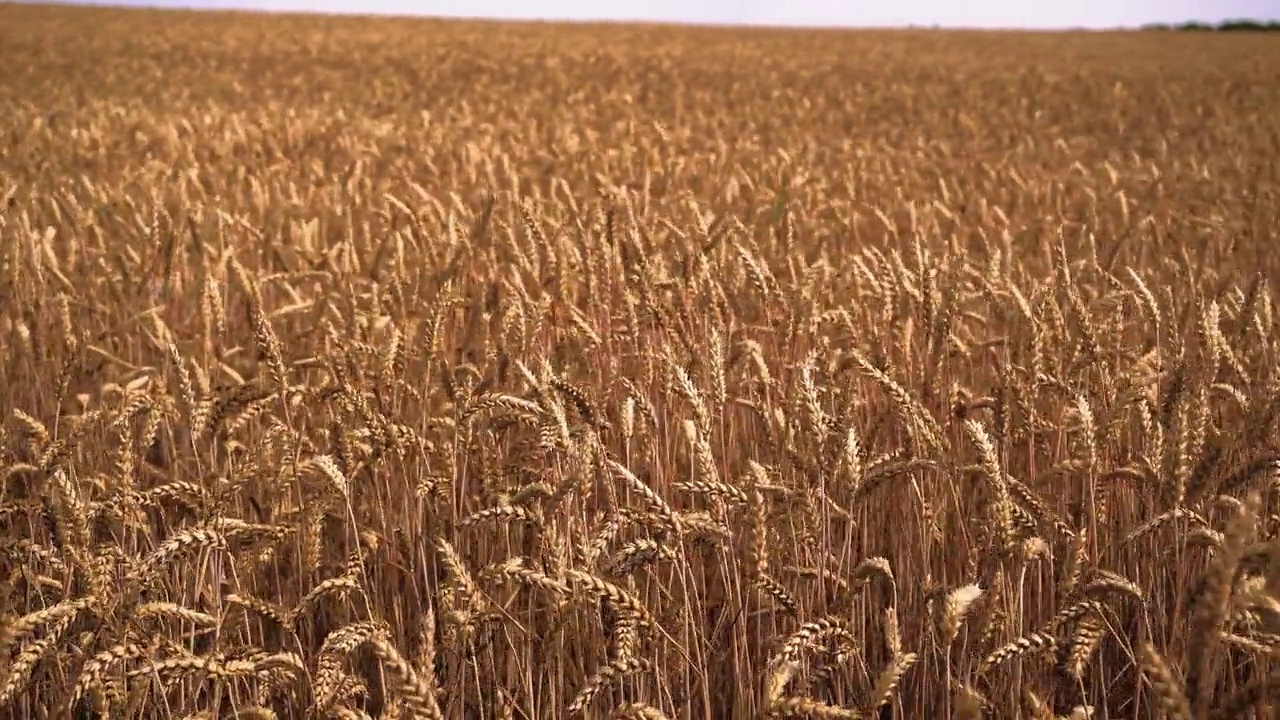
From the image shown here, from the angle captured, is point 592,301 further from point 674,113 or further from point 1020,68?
point 1020,68

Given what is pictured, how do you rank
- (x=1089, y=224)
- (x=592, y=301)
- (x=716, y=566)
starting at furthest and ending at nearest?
(x=1089, y=224)
(x=592, y=301)
(x=716, y=566)

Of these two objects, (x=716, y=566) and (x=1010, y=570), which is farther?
(x=716, y=566)

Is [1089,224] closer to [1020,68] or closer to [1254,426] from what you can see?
[1254,426]

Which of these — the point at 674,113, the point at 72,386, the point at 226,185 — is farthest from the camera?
the point at 674,113

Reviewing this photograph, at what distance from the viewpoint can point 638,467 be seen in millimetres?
3051

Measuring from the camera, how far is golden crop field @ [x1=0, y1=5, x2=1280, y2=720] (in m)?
1.83

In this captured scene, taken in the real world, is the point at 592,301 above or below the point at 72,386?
above

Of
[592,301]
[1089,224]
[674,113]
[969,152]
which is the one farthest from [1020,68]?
[592,301]

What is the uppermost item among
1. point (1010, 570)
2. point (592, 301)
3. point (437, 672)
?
point (592, 301)

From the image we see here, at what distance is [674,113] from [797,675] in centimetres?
1209

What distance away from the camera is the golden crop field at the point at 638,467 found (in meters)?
1.83

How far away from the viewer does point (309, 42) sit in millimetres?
23641

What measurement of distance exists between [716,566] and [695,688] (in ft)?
1.88

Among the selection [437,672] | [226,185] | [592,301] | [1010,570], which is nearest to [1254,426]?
[1010,570]
